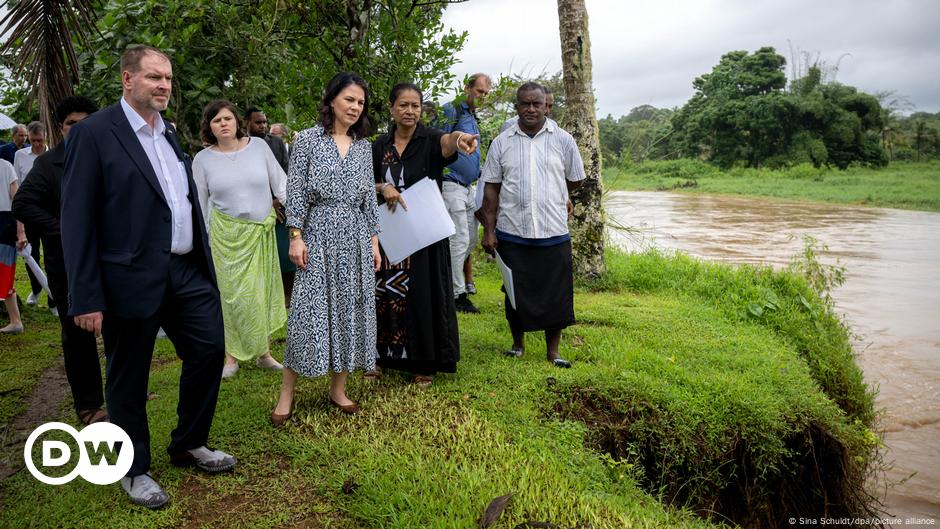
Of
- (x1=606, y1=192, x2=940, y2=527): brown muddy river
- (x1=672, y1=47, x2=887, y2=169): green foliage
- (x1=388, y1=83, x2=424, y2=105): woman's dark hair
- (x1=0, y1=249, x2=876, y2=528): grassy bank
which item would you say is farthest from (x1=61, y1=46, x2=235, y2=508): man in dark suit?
(x1=672, y1=47, x2=887, y2=169): green foliage

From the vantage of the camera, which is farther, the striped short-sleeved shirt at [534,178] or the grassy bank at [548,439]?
the striped short-sleeved shirt at [534,178]

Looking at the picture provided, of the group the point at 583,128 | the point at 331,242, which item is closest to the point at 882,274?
the point at 583,128

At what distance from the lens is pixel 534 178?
4.60m

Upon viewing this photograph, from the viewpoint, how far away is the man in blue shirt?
18.6ft

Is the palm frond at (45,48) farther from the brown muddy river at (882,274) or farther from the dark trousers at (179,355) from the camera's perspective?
the brown muddy river at (882,274)

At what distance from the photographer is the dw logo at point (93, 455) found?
2898mm

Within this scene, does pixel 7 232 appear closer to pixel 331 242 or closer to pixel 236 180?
pixel 236 180

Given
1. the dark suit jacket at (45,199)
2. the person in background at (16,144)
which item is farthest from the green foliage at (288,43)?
the person in background at (16,144)

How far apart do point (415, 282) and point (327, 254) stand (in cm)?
71

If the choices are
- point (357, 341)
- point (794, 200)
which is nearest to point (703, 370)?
point (357, 341)

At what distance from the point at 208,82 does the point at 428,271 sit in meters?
2.91

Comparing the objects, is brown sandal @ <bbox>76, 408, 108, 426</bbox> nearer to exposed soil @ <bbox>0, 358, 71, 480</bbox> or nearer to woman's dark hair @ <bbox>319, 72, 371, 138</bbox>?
exposed soil @ <bbox>0, 358, 71, 480</bbox>

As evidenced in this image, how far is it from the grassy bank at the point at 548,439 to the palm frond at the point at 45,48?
190cm

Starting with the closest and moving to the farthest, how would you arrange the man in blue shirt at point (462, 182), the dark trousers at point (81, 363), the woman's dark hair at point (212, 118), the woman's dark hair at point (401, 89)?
the dark trousers at point (81, 363) < the woman's dark hair at point (401, 89) < the woman's dark hair at point (212, 118) < the man in blue shirt at point (462, 182)
